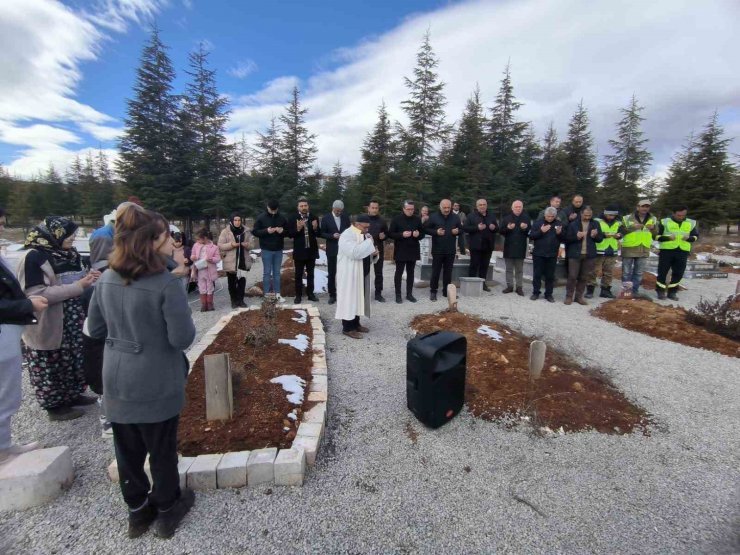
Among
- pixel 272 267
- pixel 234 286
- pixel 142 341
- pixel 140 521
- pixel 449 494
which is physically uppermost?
pixel 142 341

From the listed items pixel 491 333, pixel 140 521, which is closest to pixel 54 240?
pixel 140 521

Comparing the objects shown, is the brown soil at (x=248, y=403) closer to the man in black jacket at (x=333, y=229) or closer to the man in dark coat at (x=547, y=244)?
the man in black jacket at (x=333, y=229)

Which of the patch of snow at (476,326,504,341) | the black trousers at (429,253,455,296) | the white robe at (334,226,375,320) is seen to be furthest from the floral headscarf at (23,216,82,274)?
the black trousers at (429,253,455,296)

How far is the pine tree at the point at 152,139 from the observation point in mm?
20312

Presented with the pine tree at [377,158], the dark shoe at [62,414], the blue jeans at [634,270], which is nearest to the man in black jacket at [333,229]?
the dark shoe at [62,414]

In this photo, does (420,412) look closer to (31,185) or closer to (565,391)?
(565,391)

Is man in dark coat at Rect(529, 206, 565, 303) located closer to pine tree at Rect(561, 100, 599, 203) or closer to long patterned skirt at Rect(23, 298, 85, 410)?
long patterned skirt at Rect(23, 298, 85, 410)

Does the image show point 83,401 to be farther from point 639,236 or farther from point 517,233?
point 639,236

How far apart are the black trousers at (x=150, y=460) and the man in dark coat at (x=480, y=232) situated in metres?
7.29

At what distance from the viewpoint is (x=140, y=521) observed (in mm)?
2184

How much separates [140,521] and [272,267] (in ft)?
18.0

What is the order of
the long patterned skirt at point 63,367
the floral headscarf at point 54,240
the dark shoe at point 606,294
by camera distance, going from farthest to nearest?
1. the dark shoe at point 606,294
2. the long patterned skirt at point 63,367
3. the floral headscarf at point 54,240

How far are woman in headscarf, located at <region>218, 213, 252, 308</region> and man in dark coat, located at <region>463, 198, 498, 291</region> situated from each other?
4.92 m

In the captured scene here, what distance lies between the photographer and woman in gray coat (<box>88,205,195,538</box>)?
1.86m
